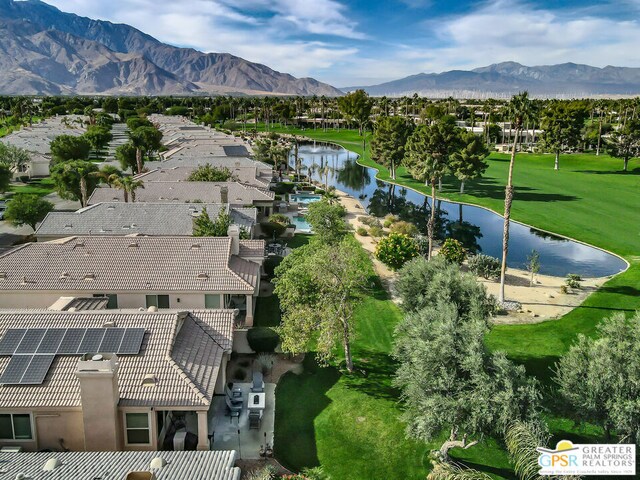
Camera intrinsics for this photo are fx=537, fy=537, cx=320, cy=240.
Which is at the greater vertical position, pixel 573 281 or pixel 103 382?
pixel 103 382

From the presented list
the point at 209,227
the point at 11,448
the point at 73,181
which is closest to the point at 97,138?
the point at 73,181

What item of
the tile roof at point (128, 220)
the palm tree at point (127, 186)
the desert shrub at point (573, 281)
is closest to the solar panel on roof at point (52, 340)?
the tile roof at point (128, 220)

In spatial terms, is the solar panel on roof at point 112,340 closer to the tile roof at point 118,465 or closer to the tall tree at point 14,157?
the tile roof at point 118,465

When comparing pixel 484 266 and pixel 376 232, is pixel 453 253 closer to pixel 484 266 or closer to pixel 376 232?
pixel 484 266

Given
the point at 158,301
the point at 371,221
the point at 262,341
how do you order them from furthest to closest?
the point at 371,221
the point at 158,301
the point at 262,341

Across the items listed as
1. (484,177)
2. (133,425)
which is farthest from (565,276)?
(484,177)

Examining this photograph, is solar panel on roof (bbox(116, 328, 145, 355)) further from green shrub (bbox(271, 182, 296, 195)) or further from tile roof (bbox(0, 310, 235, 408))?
green shrub (bbox(271, 182, 296, 195))

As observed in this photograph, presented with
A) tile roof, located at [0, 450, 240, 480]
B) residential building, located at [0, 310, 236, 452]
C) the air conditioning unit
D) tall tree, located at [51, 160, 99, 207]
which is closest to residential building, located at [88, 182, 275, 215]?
tall tree, located at [51, 160, 99, 207]
